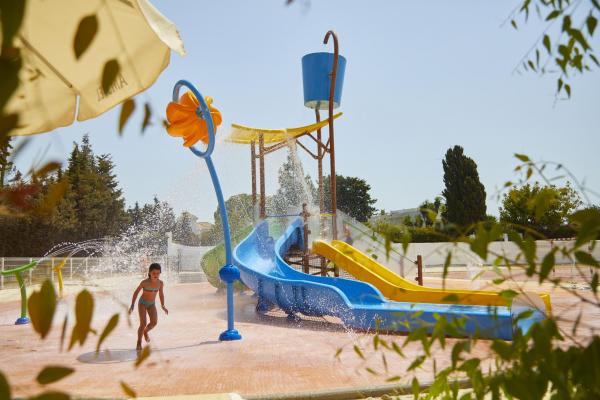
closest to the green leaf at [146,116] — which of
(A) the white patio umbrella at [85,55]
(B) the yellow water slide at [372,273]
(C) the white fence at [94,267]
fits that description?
(A) the white patio umbrella at [85,55]

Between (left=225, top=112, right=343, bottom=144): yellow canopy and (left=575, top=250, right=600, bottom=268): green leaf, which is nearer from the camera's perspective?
(left=575, top=250, right=600, bottom=268): green leaf

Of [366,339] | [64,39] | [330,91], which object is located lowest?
[366,339]

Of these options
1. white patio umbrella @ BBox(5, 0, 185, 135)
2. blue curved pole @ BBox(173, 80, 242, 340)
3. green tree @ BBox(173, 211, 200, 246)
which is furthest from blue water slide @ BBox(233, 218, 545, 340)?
green tree @ BBox(173, 211, 200, 246)

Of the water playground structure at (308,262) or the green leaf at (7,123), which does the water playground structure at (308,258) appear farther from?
the green leaf at (7,123)

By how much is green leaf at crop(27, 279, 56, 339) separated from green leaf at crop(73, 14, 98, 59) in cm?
35

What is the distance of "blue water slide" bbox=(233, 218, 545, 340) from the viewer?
8117 millimetres

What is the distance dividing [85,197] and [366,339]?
37.6 metres

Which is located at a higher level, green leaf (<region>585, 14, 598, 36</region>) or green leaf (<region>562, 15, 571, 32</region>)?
green leaf (<region>562, 15, 571, 32</region>)

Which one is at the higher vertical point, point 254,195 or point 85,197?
point 85,197

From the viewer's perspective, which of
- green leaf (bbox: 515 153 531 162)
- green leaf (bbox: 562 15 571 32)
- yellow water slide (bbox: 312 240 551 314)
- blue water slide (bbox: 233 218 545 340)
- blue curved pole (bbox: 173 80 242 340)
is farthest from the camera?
yellow water slide (bbox: 312 240 551 314)

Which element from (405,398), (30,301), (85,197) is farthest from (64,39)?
(85,197)

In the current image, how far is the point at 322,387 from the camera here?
4.84 metres

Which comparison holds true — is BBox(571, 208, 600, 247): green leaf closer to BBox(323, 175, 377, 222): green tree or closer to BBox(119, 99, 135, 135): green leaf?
A: BBox(119, 99, 135, 135): green leaf

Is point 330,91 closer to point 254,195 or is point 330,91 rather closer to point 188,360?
point 254,195
